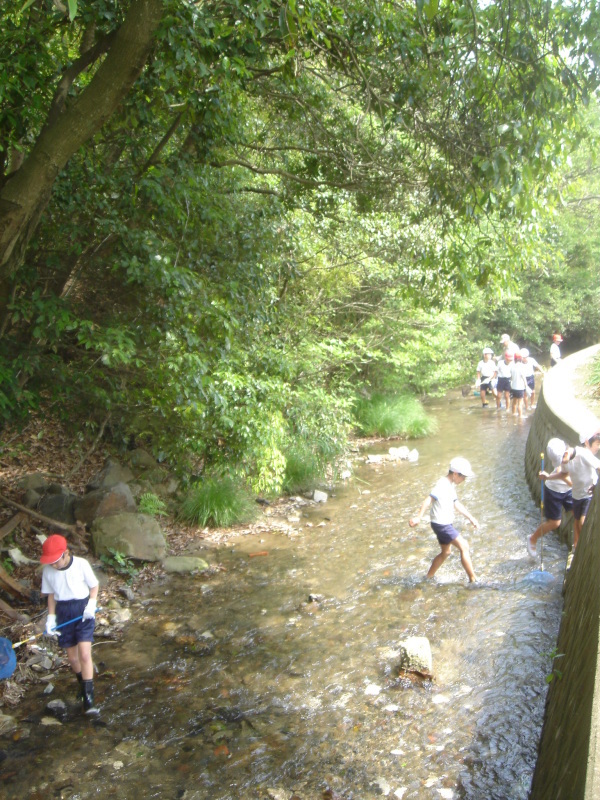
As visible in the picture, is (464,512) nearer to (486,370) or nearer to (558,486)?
(558,486)

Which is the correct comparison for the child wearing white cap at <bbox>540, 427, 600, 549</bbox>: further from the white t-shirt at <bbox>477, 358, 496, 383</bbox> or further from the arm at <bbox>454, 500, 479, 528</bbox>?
the white t-shirt at <bbox>477, 358, 496, 383</bbox>

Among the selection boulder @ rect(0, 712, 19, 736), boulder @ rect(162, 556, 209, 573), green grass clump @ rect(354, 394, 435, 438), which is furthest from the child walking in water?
green grass clump @ rect(354, 394, 435, 438)

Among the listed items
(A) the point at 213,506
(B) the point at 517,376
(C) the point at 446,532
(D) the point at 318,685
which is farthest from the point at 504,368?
(D) the point at 318,685

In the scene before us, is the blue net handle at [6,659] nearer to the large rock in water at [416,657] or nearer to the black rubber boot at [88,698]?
the black rubber boot at [88,698]

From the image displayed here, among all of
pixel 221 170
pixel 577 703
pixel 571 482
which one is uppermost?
pixel 221 170

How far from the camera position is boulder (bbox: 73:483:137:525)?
9.16 m

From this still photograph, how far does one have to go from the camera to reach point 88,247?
7055mm

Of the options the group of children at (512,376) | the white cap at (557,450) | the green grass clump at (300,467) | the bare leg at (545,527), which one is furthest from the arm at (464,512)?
the group of children at (512,376)

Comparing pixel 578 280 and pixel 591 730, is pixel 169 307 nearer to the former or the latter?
pixel 591 730

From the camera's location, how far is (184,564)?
8977 mm

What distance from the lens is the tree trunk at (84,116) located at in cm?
494

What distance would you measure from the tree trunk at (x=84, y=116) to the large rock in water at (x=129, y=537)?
4.66 meters

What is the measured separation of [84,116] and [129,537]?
5.54 m

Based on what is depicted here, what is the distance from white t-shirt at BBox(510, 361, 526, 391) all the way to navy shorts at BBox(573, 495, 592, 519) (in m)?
11.1
